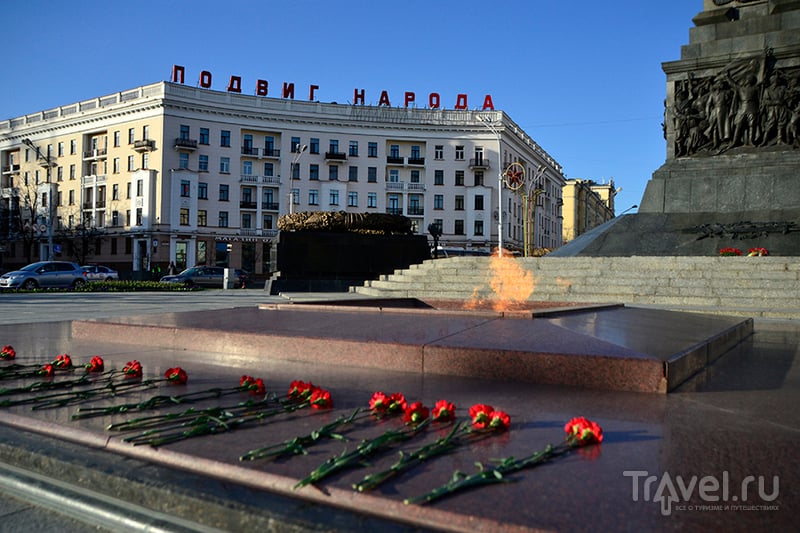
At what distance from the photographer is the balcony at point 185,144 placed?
48281 mm

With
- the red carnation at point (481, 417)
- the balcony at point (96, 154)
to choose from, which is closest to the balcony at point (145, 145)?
the balcony at point (96, 154)

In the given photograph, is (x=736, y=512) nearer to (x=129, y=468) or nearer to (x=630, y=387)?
(x=630, y=387)

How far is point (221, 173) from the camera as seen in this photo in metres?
51.2

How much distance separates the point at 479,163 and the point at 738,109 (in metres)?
41.8

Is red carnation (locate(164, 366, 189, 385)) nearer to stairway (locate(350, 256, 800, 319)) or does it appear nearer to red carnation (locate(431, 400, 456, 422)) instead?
red carnation (locate(431, 400, 456, 422))

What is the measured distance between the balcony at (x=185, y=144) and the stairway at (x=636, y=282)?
3944 cm

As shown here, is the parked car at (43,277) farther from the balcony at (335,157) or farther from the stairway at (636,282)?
the balcony at (335,157)

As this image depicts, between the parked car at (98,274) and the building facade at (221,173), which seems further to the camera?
the building facade at (221,173)

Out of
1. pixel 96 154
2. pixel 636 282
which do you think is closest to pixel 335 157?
pixel 96 154

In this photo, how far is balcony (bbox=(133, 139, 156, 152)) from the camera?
159 feet

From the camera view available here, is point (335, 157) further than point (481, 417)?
Yes

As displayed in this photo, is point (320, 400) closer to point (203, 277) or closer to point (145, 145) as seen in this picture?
point (203, 277)

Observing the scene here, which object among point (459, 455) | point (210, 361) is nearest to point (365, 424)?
point (459, 455)

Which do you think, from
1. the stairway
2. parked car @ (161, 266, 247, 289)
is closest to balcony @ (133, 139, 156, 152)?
parked car @ (161, 266, 247, 289)
